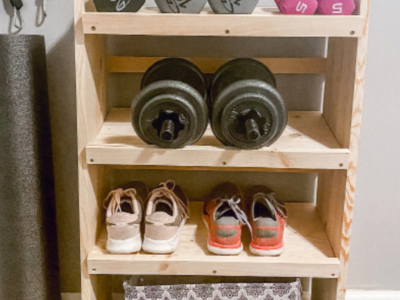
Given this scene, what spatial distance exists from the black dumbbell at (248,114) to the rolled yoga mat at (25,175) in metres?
0.54

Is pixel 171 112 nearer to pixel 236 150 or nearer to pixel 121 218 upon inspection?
pixel 236 150

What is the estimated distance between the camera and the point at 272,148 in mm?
1355

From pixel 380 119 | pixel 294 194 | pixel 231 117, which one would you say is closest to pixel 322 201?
pixel 294 194

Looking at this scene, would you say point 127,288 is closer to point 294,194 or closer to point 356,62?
point 294,194

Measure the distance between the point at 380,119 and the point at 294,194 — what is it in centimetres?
37

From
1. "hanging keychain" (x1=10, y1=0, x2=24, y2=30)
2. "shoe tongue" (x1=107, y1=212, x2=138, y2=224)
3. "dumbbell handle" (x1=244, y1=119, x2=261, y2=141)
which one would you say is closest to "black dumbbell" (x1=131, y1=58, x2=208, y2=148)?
"dumbbell handle" (x1=244, y1=119, x2=261, y2=141)

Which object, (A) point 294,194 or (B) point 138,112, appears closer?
(B) point 138,112

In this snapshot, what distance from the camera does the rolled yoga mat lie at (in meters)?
1.47

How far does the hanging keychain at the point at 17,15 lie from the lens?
1.61 m

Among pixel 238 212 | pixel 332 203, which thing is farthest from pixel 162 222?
pixel 332 203

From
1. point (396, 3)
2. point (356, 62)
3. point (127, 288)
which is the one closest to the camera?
point (356, 62)

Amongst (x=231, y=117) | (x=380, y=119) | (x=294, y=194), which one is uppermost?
(x=231, y=117)

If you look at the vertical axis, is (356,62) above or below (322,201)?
above

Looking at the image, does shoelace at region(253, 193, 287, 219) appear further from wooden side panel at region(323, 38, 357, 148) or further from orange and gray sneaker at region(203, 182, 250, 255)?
wooden side panel at region(323, 38, 357, 148)
